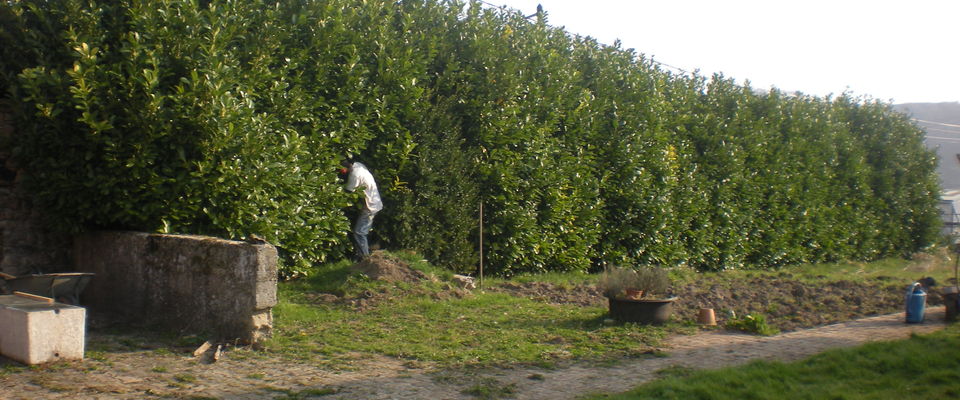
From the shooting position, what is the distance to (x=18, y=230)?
909cm

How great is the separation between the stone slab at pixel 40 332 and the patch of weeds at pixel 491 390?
11.3 feet

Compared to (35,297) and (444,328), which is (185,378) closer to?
(35,297)

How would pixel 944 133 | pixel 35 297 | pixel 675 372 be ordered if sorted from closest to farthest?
pixel 675 372
pixel 35 297
pixel 944 133

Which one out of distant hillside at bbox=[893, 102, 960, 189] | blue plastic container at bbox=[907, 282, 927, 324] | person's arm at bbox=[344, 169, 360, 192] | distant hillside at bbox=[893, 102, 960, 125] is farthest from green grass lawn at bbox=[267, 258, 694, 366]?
distant hillside at bbox=[893, 102, 960, 125]

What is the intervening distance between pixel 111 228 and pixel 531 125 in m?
6.60

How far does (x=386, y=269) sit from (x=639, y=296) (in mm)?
3313

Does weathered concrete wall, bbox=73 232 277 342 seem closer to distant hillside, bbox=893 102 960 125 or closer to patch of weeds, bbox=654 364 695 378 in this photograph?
patch of weeds, bbox=654 364 695 378

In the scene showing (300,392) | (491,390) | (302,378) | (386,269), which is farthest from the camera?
(386,269)

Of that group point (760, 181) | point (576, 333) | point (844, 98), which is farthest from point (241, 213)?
point (844, 98)

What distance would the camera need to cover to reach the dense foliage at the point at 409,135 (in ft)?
27.8

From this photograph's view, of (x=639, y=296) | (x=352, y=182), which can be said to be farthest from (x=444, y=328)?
(x=352, y=182)

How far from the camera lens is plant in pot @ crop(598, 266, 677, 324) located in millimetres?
8906

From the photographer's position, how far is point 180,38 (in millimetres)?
8688

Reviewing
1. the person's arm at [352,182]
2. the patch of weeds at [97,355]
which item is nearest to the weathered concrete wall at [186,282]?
the patch of weeds at [97,355]
